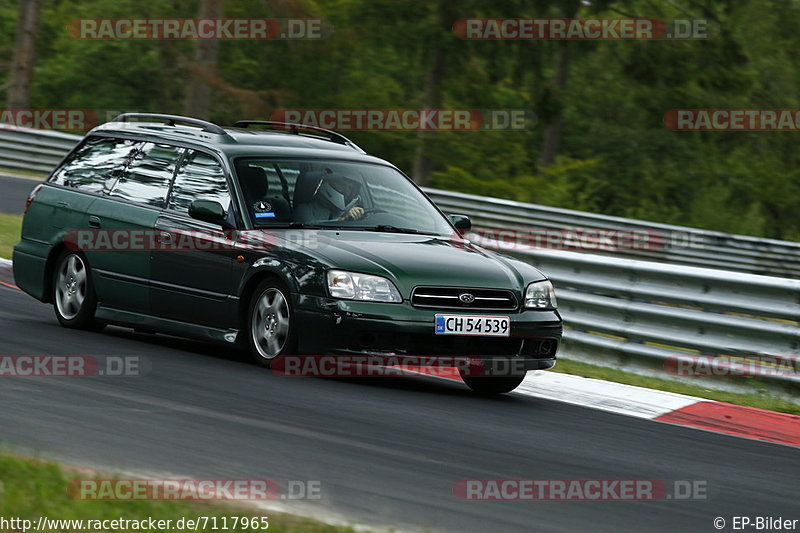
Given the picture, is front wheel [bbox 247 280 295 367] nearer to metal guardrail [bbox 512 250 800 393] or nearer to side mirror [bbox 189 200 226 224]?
side mirror [bbox 189 200 226 224]

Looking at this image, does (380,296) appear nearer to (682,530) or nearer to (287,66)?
(682,530)

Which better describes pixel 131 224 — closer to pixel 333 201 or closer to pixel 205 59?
pixel 333 201

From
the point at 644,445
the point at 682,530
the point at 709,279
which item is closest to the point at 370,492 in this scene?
the point at 682,530

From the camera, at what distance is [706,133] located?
1566 inches

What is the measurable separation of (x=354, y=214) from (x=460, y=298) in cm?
128

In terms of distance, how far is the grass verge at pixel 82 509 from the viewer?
14.3 feet

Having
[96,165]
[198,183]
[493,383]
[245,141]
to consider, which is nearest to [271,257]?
[198,183]

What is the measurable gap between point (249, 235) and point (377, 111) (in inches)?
1336

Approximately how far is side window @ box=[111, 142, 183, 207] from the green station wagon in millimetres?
12

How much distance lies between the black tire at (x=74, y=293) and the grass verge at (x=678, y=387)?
367 centimetres

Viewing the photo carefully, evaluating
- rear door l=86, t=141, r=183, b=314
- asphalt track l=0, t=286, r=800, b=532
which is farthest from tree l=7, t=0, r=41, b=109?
asphalt track l=0, t=286, r=800, b=532

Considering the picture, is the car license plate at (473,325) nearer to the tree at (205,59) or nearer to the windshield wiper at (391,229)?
the windshield wiper at (391,229)

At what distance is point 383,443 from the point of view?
647 cm

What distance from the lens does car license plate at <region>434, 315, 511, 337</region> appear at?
8195 millimetres
